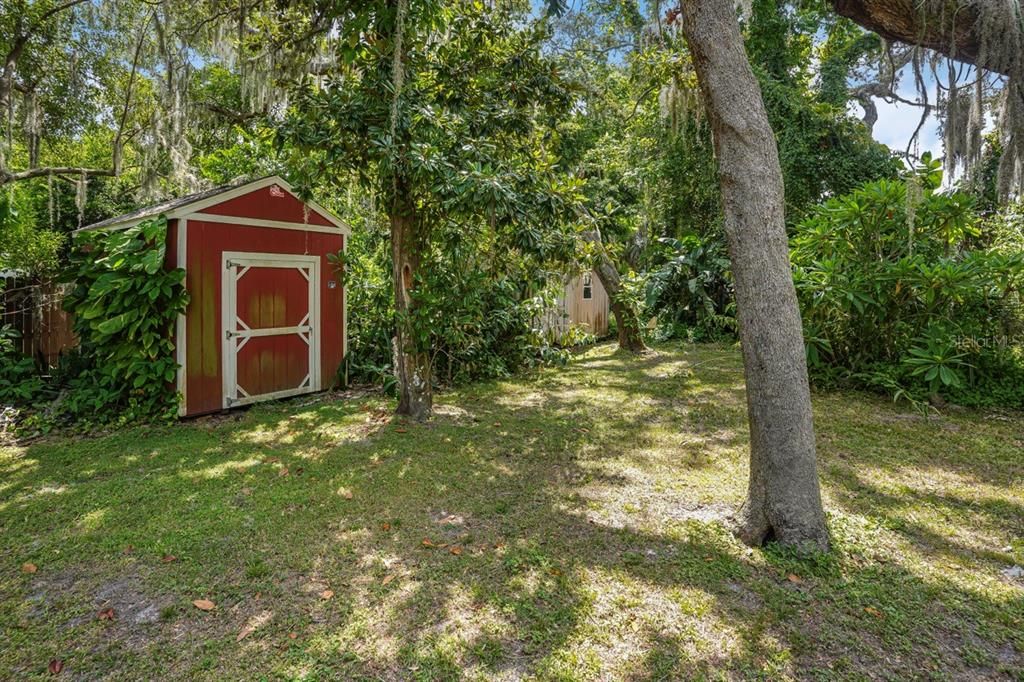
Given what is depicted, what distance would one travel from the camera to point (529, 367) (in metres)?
8.16

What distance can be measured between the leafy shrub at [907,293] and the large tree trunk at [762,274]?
12.1 ft

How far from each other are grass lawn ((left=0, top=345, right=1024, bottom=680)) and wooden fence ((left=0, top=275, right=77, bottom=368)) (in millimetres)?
3219

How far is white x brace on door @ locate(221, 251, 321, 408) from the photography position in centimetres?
582

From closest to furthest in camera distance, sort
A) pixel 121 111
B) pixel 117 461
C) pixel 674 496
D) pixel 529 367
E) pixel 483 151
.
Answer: pixel 674 496
pixel 117 461
pixel 483 151
pixel 529 367
pixel 121 111

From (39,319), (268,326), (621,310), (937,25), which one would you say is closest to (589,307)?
(621,310)

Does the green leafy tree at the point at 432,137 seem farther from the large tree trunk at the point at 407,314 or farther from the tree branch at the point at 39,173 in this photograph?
the tree branch at the point at 39,173

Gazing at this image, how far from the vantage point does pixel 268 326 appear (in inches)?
242

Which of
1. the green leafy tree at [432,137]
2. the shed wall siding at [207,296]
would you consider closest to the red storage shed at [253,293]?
the shed wall siding at [207,296]

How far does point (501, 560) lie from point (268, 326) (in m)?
4.63

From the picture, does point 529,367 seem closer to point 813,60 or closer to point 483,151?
point 483,151

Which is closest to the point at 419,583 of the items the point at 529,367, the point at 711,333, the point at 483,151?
the point at 483,151

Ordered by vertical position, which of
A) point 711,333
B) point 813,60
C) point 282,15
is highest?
point 813,60

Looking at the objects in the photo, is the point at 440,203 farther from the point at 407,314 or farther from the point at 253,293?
the point at 253,293

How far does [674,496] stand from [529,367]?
4844mm
